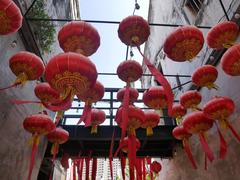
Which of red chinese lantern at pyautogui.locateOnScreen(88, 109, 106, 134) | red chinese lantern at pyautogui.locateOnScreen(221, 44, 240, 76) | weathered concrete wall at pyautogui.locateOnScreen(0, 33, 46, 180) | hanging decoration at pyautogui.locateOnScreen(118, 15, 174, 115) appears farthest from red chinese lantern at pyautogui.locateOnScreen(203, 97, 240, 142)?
weathered concrete wall at pyautogui.locateOnScreen(0, 33, 46, 180)

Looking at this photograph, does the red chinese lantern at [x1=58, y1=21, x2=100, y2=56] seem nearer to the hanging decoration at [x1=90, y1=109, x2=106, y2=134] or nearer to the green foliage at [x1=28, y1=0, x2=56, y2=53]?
the hanging decoration at [x1=90, y1=109, x2=106, y2=134]

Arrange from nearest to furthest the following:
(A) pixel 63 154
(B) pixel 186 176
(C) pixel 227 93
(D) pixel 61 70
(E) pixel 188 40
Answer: (D) pixel 61 70 → (E) pixel 188 40 → (C) pixel 227 93 → (B) pixel 186 176 → (A) pixel 63 154

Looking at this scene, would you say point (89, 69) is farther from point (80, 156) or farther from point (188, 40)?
point (80, 156)

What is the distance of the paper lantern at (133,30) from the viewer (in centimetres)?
383

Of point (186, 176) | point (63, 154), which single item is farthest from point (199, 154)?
point (63, 154)

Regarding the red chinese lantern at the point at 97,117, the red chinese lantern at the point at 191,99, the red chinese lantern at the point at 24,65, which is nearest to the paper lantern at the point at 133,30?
the red chinese lantern at the point at 24,65

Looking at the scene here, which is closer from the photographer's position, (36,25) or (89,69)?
(89,69)

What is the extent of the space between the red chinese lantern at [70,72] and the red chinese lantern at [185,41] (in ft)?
5.25

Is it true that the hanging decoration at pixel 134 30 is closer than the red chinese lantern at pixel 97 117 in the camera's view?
Yes

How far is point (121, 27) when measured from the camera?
3936 mm

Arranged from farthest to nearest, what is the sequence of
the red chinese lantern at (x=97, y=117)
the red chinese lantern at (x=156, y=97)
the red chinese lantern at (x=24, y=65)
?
the red chinese lantern at (x=97, y=117)
the red chinese lantern at (x=156, y=97)
the red chinese lantern at (x=24, y=65)

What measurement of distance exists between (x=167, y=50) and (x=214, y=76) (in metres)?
1.20

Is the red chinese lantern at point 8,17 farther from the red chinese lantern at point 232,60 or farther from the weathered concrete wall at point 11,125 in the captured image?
the red chinese lantern at point 232,60

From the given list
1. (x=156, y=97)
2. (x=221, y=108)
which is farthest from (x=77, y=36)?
(x=221, y=108)
